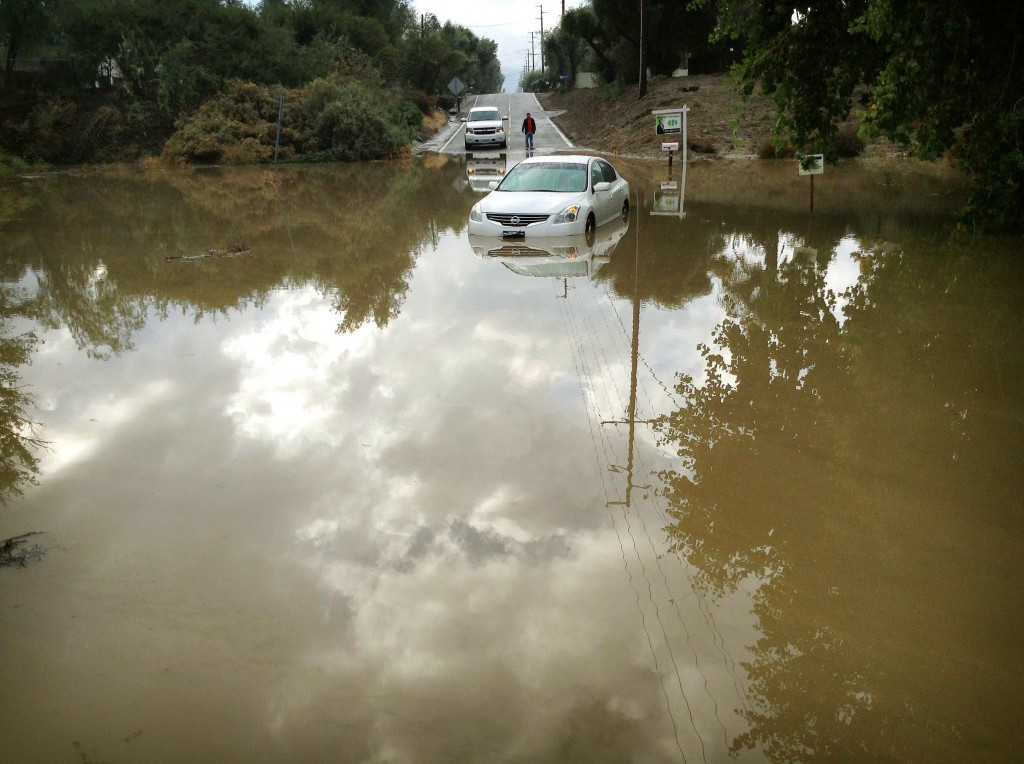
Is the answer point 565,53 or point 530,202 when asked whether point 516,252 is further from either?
point 565,53

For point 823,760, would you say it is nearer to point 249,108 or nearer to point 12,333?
point 12,333

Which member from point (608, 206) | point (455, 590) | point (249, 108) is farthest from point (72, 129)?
point (455, 590)

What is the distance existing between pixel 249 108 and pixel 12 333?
36.2 metres

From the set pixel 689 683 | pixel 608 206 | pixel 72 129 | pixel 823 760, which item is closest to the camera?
pixel 823 760

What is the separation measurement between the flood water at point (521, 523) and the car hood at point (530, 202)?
3605mm

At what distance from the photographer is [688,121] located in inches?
1633

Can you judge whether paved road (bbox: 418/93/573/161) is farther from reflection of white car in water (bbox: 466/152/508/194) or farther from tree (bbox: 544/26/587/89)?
tree (bbox: 544/26/587/89)

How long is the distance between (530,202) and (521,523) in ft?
37.3

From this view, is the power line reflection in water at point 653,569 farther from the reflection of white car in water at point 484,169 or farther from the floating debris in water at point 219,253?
the reflection of white car in water at point 484,169

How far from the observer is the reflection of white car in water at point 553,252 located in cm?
1389

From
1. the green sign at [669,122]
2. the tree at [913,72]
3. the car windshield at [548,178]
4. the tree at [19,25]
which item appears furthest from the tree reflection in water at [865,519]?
the tree at [19,25]

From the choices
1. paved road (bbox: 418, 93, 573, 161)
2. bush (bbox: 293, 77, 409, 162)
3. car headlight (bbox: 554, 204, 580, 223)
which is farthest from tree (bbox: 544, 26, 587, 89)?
car headlight (bbox: 554, 204, 580, 223)

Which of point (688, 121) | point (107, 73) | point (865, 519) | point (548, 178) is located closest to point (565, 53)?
point (688, 121)

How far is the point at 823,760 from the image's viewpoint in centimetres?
365
